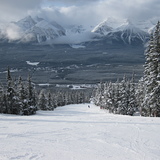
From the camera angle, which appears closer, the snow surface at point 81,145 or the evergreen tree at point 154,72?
the snow surface at point 81,145

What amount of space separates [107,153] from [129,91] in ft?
110

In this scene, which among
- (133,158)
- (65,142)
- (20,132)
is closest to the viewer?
(133,158)

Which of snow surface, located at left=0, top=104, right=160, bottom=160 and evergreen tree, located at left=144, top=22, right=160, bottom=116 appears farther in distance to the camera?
evergreen tree, located at left=144, top=22, right=160, bottom=116

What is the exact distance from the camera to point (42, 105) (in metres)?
54.4

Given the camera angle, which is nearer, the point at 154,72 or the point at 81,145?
the point at 81,145

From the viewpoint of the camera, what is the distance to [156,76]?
25.2 metres

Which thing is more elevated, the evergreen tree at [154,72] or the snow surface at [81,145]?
the evergreen tree at [154,72]

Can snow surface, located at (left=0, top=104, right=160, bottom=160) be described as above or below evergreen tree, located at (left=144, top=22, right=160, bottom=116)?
below

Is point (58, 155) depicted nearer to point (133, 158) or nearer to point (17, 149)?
point (17, 149)

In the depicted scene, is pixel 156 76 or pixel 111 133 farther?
pixel 156 76

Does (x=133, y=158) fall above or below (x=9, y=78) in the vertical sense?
below

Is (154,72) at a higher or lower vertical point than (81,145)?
higher

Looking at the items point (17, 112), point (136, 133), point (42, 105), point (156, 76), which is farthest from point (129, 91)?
point (136, 133)

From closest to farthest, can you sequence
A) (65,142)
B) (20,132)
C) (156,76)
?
1. (65,142)
2. (20,132)
3. (156,76)
